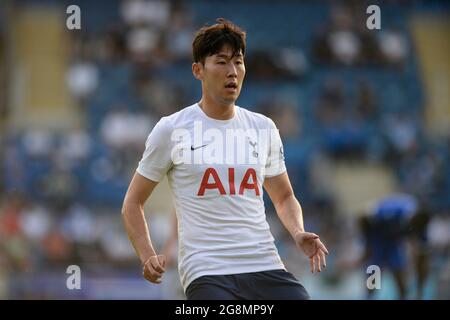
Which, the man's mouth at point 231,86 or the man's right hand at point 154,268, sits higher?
the man's mouth at point 231,86

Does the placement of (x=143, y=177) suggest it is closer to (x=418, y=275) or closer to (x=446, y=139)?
(x=418, y=275)

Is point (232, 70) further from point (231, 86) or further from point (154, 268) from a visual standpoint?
point (154, 268)

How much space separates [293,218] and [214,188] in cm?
49

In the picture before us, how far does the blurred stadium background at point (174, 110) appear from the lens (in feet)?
52.0

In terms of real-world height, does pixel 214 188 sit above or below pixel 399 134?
below

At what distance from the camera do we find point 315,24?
70.2 feet

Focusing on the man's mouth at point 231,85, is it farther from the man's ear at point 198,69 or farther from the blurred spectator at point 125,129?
the blurred spectator at point 125,129

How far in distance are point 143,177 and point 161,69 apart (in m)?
15.0

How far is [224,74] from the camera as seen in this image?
5.14m

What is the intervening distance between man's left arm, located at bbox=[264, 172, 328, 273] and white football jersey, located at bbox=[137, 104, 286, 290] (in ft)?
0.46

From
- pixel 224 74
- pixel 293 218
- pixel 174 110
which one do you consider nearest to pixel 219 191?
pixel 293 218

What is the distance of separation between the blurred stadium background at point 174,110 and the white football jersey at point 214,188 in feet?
29.0

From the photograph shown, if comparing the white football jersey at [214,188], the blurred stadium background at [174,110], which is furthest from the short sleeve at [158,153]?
the blurred stadium background at [174,110]

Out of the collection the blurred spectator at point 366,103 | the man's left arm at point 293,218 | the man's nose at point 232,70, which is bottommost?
the man's left arm at point 293,218
